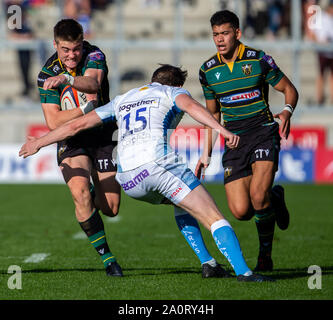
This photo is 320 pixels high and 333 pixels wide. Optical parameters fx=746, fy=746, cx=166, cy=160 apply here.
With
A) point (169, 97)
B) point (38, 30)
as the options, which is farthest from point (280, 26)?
point (169, 97)

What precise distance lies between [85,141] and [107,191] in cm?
54

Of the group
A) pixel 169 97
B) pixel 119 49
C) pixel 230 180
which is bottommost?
pixel 230 180

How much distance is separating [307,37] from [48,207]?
34.1ft

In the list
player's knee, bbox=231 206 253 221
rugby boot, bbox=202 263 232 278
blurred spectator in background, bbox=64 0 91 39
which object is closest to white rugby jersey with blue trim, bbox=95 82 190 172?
rugby boot, bbox=202 263 232 278

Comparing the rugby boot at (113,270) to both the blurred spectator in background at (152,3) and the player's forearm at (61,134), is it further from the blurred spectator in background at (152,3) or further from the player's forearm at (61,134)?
the blurred spectator in background at (152,3)

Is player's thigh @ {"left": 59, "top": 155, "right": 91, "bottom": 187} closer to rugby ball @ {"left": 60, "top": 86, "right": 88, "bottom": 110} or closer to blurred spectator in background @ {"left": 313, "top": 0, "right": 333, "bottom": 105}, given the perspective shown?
rugby ball @ {"left": 60, "top": 86, "right": 88, "bottom": 110}

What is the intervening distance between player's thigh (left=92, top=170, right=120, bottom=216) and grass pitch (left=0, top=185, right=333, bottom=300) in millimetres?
623

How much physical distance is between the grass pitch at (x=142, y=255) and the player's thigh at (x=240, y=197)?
557 millimetres

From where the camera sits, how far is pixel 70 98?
691 centimetres

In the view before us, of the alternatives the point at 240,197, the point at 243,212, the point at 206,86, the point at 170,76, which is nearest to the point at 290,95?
the point at 206,86

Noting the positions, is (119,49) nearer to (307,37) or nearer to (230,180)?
(307,37)

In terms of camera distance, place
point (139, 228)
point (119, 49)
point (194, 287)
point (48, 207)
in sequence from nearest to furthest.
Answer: point (194, 287) < point (139, 228) < point (48, 207) < point (119, 49)

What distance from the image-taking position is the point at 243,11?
20.8m

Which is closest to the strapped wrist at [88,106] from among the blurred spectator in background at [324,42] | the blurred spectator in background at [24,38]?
the blurred spectator in background at [24,38]
